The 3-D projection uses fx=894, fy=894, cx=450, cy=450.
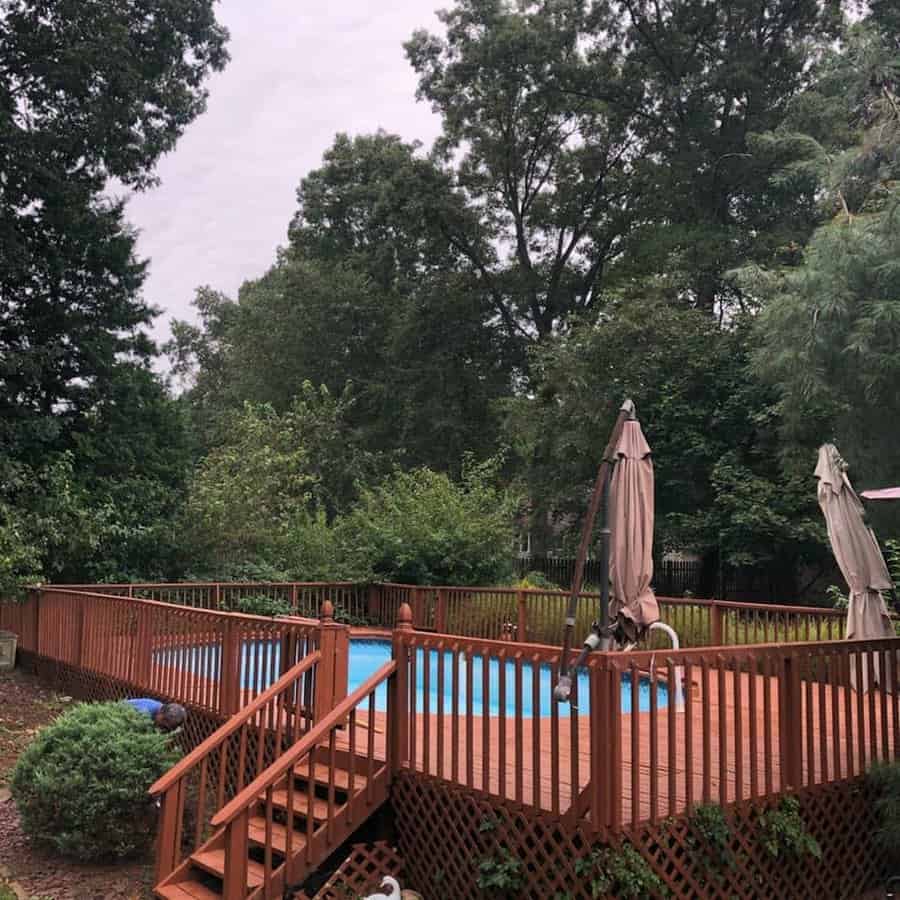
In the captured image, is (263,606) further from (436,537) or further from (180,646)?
(180,646)

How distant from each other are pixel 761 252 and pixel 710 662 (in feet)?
67.5

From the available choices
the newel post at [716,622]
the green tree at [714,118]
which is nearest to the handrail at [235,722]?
the newel post at [716,622]

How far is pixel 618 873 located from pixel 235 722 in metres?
2.58

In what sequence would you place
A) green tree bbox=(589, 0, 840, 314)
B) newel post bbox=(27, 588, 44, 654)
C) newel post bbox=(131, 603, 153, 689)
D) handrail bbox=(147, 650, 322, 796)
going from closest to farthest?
handrail bbox=(147, 650, 322, 796)
newel post bbox=(131, 603, 153, 689)
newel post bbox=(27, 588, 44, 654)
green tree bbox=(589, 0, 840, 314)

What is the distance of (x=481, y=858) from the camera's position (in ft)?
14.6

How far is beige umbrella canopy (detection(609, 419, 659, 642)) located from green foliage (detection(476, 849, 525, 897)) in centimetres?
Answer: 135

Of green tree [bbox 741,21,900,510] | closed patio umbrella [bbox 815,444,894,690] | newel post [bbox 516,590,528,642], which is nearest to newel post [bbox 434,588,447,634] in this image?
newel post [bbox 516,590,528,642]

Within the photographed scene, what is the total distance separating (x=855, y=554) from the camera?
670cm

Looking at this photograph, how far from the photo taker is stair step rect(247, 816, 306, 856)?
477 centimetres

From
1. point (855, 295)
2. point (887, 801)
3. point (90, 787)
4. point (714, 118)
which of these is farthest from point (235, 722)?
point (714, 118)

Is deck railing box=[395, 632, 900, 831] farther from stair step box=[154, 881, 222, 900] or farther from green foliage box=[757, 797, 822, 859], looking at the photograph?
stair step box=[154, 881, 222, 900]

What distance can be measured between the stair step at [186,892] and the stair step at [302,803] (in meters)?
0.53

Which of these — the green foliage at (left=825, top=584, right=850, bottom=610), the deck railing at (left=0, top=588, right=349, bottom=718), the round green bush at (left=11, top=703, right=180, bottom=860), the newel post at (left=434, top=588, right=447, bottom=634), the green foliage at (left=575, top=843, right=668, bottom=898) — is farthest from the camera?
the newel post at (left=434, top=588, right=447, bottom=634)

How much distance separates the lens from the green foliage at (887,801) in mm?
4848
